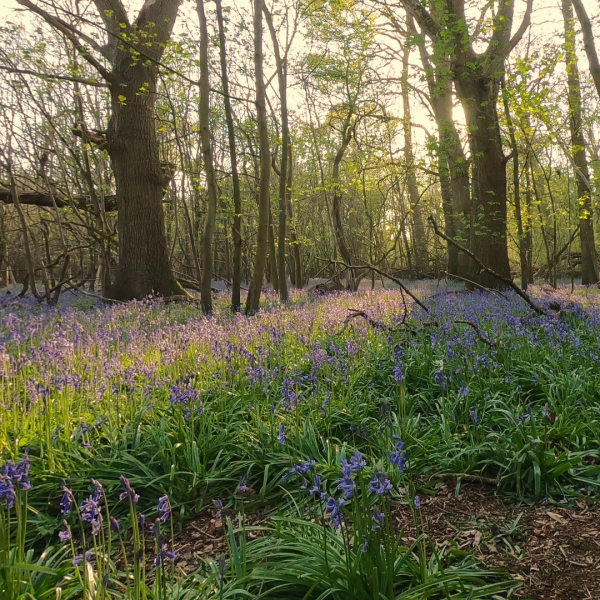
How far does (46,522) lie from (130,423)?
3.45ft

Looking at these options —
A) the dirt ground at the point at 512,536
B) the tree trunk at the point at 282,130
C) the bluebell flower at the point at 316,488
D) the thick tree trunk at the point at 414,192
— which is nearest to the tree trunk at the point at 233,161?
the tree trunk at the point at 282,130

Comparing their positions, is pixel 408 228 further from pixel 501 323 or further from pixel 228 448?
pixel 228 448

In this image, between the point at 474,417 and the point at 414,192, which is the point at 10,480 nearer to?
the point at 474,417

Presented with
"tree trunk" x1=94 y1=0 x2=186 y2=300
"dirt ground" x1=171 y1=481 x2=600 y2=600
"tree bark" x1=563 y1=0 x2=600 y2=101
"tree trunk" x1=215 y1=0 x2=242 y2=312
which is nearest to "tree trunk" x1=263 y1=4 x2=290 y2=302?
"tree trunk" x1=215 y1=0 x2=242 y2=312

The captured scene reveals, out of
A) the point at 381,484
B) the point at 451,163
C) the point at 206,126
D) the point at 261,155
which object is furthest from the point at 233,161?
the point at 451,163

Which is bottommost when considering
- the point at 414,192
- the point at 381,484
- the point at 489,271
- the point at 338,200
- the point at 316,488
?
the point at 316,488

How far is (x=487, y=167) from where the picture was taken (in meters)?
12.0

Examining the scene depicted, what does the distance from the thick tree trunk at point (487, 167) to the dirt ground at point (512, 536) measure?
10136 mm

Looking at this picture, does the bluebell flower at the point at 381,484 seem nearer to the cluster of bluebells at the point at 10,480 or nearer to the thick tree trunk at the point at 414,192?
the cluster of bluebells at the point at 10,480

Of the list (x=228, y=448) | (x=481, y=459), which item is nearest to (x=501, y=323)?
(x=481, y=459)

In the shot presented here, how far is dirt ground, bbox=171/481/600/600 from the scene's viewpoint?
195 cm

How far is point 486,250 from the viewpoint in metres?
12.1

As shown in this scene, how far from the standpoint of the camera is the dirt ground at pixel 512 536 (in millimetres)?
1953

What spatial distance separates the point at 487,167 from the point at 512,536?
37.8 ft
